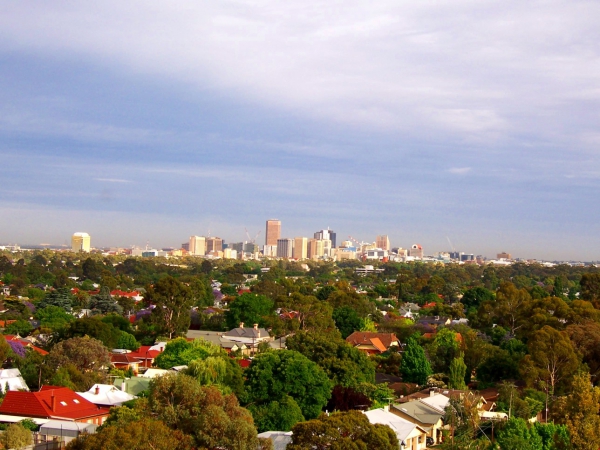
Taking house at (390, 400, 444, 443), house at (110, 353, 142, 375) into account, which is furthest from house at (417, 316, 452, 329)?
house at (390, 400, 444, 443)

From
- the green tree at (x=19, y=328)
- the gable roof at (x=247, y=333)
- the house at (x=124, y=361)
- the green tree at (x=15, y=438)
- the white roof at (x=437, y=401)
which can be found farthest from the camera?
the green tree at (x=19, y=328)

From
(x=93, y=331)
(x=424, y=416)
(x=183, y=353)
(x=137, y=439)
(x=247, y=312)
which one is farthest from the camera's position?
(x=247, y=312)

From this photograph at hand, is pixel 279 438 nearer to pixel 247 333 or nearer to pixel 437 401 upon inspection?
pixel 437 401

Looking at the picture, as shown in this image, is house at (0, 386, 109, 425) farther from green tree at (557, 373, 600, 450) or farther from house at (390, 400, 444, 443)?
green tree at (557, 373, 600, 450)

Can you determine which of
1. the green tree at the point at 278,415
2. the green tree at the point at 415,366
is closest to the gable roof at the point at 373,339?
the green tree at the point at 415,366

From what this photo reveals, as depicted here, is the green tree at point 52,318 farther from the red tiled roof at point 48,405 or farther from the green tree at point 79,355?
the red tiled roof at point 48,405

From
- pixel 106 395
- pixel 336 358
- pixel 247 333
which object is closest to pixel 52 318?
pixel 247 333
